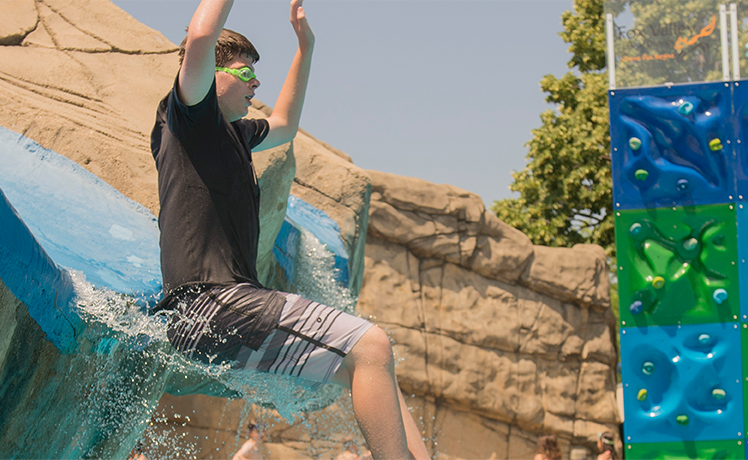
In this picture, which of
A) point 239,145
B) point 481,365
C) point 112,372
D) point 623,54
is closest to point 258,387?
point 112,372

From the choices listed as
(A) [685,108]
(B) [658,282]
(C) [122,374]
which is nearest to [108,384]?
(C) [122,374]

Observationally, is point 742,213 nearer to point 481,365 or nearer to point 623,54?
point 623,54

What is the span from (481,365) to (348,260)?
538 cm

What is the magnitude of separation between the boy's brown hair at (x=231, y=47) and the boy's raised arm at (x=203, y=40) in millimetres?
328

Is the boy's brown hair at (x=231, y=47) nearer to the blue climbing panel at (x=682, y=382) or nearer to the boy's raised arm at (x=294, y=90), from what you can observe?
the boy's raised arm at (x=294, y=90)

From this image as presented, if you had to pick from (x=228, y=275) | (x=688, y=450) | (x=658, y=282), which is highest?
(x=228, y=275)

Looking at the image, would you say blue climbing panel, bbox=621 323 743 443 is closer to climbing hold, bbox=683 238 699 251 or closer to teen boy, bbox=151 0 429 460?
climbing hold, bbox=683 238 699 251

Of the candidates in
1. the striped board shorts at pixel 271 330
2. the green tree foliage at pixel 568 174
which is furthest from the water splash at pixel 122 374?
the green tree foliage at pixel 568 174

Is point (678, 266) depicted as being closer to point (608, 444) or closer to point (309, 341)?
point (608, 444)

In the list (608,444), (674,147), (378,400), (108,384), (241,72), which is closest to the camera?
(378,400)

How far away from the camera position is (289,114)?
2.66 meters

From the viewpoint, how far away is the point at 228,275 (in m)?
1.93

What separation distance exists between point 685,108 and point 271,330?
4.95 m

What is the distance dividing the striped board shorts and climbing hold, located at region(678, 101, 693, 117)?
4.81 m
